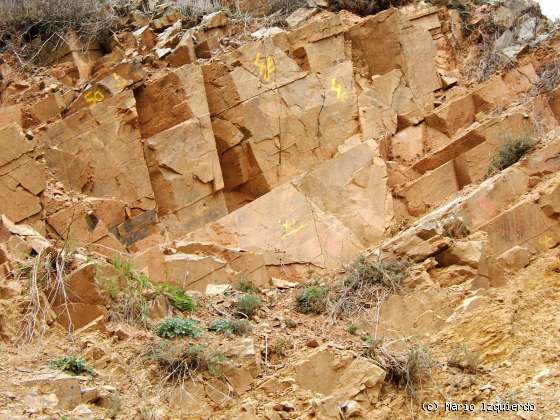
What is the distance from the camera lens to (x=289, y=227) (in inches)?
415

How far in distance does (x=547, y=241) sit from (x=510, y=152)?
1.68 m

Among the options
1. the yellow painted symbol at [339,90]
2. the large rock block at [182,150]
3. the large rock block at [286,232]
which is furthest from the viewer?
the yellow painted symbol at [339,90]

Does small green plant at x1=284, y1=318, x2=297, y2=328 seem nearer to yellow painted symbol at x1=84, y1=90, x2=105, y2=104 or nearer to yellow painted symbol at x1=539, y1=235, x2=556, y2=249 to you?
yellow painted symbol at x1=539, y1=235, x2=556, y2=249

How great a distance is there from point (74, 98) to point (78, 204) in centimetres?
167

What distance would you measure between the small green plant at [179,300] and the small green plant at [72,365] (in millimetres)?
1671

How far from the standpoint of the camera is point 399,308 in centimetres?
848

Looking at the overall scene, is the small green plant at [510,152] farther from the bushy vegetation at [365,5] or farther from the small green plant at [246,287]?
the bushy vegetation at [365,5]

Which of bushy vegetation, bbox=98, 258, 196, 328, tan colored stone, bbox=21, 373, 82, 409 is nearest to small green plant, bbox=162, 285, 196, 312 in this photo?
bushy vegetation, bbox=98, 258, 196, 328

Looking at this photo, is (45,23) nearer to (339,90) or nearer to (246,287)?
(339,90)

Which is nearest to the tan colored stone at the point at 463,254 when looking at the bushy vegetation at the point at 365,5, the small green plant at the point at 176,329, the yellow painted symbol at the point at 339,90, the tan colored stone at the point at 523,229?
the tan colored stone at the point at 523,229

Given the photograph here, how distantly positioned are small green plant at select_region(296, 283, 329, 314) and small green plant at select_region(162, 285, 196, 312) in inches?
46.1

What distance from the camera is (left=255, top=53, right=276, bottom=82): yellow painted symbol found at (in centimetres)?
1144

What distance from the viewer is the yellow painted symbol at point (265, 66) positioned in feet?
37.5

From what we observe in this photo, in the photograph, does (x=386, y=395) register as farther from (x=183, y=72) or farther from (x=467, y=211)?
(x=183, y=72)
